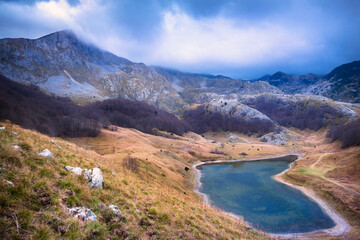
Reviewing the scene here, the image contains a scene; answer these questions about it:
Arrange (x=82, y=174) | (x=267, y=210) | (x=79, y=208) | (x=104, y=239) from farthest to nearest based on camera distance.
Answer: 1. (x=267, y=210)
2. (x=82, y=174)
3. (x=79, y=208)
4. (x=104, y=239)

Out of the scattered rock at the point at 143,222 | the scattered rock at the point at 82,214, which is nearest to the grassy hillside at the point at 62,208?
the scattered rock at the point at 143,222

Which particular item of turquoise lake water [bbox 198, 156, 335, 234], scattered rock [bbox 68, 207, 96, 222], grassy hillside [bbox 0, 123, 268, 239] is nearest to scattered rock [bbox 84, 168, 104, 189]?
grassy hillside [bbox 0, 123, 268, 239]

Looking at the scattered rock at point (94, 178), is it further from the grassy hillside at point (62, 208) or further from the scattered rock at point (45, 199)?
the scattered rock at point (45, 199)

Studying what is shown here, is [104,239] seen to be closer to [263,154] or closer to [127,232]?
[127,232]

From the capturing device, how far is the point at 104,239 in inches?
336

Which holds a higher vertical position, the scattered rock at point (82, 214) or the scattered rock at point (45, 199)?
the scattered rock at point (45, 199)

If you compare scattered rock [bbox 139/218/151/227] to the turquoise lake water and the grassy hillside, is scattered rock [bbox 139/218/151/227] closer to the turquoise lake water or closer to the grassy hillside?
the grassy hillside

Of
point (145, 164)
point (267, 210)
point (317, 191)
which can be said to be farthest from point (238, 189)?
point (145, 164)

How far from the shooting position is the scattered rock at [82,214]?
8922 millimetres

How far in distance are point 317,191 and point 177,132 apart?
14977cm

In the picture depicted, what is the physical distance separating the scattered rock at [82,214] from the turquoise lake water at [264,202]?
36.9 m

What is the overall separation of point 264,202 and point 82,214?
170ft

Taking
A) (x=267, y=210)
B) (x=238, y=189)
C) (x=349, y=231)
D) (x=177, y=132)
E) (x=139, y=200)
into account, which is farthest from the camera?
(x=177, y=132)

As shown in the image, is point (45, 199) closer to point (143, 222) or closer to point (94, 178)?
point (94, 178)
